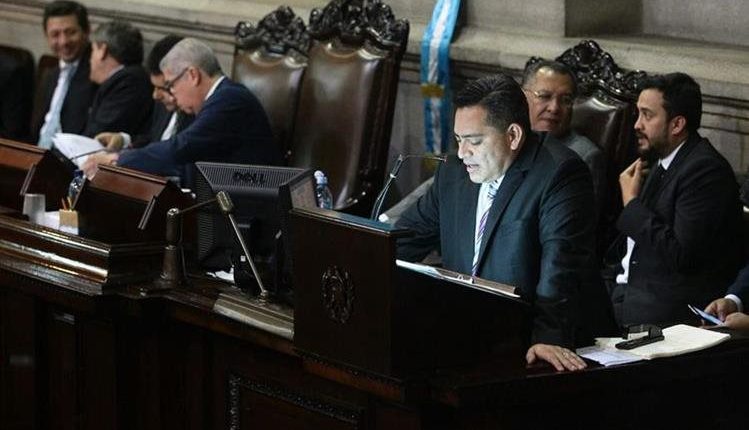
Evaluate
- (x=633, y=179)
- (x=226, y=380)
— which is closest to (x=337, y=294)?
(x=226, y=380)

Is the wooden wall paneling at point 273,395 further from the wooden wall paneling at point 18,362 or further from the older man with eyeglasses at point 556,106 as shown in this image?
the older man with eyeglasses at point 556,106

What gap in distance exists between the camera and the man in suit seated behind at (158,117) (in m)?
6.71

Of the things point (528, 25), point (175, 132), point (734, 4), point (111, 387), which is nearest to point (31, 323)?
point (111, 387)

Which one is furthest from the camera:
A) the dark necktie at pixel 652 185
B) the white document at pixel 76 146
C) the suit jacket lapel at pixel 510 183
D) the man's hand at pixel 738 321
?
the white document at pixel 76 146

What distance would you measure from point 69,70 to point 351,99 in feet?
6.64

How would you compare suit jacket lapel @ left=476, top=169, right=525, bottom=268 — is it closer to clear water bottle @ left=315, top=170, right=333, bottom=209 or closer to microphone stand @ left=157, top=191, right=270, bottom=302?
microphone stand @ left=157, top=191, right=270, bottom=302

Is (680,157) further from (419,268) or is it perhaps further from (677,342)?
(419,268)

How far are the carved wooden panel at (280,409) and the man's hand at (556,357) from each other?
19.9 inches

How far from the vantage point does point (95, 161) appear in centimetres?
672

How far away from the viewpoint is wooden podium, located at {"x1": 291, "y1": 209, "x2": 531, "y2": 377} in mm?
3789

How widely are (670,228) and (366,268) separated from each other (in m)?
1.56

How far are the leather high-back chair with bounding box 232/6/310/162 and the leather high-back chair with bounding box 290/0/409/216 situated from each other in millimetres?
81

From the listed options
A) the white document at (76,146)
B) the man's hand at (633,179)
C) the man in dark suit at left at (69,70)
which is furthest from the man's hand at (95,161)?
the man's hand at (633,179)

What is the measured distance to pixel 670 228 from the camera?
16.7ft
